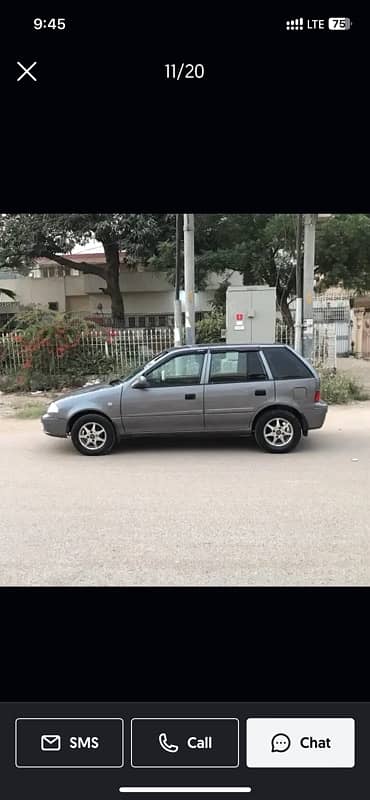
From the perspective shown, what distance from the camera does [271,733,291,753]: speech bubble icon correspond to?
2.60ft

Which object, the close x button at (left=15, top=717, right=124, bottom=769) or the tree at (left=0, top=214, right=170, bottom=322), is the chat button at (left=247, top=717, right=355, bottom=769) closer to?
the close x button at (left=15, top=717, right=124, bottom=769)

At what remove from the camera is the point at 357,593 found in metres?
0.85

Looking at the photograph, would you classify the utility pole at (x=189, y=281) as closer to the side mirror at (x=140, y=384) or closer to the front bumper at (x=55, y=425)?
the side mirror at (x=140, y=384)

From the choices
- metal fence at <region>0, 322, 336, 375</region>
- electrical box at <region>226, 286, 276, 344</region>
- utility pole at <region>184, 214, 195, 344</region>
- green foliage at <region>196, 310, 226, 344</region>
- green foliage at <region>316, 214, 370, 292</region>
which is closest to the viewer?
utility pole at <region>184, 214, 195, 344</region>

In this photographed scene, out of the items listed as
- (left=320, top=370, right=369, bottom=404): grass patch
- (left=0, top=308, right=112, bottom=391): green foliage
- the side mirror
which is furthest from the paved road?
(left=0, top=308, right=112, bottom=391): green foliage

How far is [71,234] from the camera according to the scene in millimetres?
21797

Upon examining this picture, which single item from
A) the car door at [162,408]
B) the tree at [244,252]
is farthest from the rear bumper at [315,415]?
the tree at [244,252]

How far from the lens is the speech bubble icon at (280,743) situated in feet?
2.60

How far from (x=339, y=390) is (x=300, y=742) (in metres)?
10.1

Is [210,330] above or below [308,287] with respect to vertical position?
below
